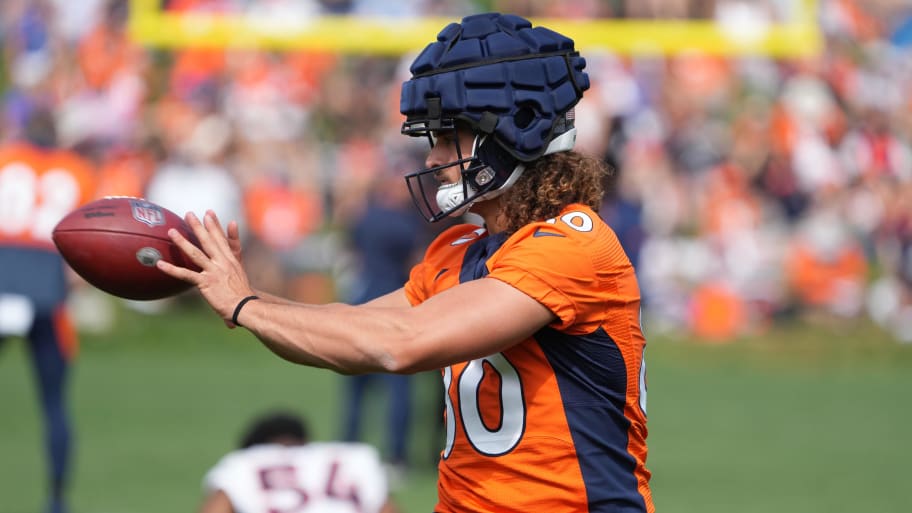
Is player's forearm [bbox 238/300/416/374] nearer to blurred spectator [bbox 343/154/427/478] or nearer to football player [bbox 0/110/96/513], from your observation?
football player [bbox 0/110/96/513]

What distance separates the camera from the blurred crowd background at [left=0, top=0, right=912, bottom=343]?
44.3ft

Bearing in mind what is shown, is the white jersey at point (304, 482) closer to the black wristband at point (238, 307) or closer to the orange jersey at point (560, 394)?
the orange jersey at point (560, 394)

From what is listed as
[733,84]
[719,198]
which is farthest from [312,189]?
[733,84]

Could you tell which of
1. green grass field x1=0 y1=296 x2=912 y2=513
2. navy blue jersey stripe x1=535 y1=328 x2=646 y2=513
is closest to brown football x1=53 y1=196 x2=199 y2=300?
navy blue jersey stripe x1=535 y1=328 x2=646 y2=513

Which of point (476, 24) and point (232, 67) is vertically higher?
point (232, 67)

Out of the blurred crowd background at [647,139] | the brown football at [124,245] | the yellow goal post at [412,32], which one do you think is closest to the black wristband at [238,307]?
the brown football at [124,245]

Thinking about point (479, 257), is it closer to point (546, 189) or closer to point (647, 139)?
point (546, 189)

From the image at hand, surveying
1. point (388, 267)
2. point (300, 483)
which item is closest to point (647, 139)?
point (388, 267)

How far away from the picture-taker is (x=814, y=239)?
14.7 m

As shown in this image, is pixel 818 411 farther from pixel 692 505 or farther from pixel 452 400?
pixel 452 400

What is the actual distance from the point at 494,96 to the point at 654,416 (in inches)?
319

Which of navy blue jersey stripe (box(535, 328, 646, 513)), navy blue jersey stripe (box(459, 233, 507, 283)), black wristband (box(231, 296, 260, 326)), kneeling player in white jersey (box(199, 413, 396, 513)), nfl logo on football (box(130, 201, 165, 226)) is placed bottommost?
kneeling player in white jersey (box(199, 413, 396, 513))

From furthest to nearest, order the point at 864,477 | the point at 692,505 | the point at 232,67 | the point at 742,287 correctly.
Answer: the point at 232,67 < the point at 742,287 < the point at 864,477 < the point at 692,505

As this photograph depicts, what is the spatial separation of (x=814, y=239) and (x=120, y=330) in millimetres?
7981
